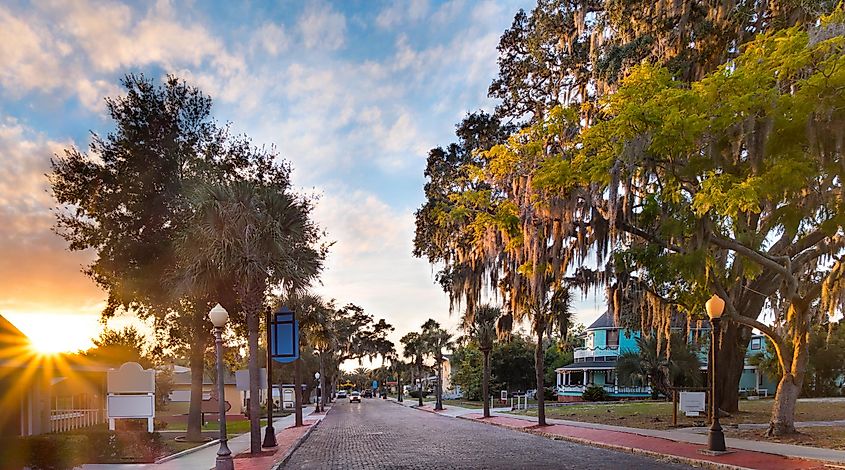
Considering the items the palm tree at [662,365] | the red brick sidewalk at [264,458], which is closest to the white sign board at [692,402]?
the red brick sidewalk at [264,458]

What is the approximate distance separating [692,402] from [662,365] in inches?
654

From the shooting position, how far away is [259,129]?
77.4 ft

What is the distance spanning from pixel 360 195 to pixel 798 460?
1728cm

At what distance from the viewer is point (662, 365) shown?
3991 centimetres

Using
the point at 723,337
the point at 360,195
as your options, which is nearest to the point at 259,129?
the point at 360,195

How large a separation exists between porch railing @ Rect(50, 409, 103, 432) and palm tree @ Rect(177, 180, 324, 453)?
1053 cm

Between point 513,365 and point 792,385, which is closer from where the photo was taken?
point 792,385

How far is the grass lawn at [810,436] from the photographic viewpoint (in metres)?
16.8

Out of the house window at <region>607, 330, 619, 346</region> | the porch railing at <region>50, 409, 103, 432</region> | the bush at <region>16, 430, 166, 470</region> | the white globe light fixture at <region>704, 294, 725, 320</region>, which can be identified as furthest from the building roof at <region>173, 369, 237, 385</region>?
the white globe light fixture at <region>704, 294, 725, 320</region>

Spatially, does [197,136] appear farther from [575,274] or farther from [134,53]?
[575,274]

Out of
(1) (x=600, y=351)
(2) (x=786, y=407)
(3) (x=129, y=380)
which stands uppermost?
(3) (x=129, y=380)

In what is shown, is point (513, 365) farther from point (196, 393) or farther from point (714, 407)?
point (714, 407)

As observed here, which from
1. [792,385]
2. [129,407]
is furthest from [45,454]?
[792,385]

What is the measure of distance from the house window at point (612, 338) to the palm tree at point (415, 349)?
825 inches
